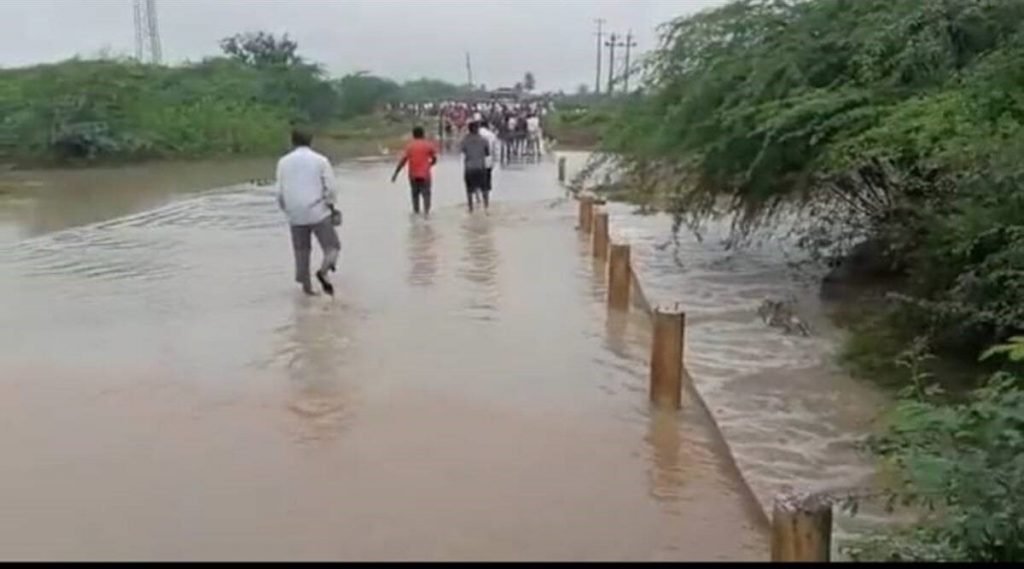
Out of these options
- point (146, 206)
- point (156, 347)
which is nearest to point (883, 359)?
point (156, 347)

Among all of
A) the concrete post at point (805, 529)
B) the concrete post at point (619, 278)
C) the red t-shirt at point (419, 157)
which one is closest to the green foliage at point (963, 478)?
the concrete post at point (805, 529)

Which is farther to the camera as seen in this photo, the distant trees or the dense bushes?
the distant trees

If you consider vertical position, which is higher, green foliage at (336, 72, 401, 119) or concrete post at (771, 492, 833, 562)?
concrete post at (771, 492, 833, 562)

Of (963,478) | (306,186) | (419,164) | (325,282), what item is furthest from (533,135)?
(963,478)

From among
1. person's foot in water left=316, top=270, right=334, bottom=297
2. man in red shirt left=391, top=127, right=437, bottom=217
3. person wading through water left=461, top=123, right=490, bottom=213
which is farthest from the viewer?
person wading through water left=461, top=123, right=490, bottom=213

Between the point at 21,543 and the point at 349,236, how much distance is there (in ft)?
47.6

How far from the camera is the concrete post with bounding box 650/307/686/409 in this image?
8844 millimetres

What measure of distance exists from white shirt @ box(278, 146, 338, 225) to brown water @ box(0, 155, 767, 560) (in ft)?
2.95

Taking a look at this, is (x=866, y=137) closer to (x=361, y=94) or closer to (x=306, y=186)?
(x=306, y=186)

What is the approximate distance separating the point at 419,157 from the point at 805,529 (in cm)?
1770

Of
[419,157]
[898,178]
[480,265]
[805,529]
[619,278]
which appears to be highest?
[898,178]

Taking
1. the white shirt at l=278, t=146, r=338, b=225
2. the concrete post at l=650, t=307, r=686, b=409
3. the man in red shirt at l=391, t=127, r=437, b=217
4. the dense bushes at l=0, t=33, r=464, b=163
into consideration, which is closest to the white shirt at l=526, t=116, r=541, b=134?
the dense bushes at l=0, t=33, r=464, b=163

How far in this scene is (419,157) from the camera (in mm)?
22141

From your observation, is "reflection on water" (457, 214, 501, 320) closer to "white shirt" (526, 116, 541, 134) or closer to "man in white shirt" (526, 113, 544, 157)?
"white shirt" (526, 116, 541, 134)
